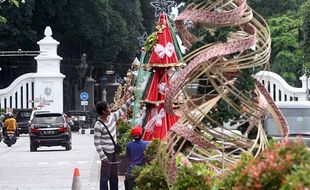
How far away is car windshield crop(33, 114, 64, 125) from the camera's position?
Result: 37.9 m

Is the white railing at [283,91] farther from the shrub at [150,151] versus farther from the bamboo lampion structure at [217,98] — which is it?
the bamboo lampion structure at [217,98]

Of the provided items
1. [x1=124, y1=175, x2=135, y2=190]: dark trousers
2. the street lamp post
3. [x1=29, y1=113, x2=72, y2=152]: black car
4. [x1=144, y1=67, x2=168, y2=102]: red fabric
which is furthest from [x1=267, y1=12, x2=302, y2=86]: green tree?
[x1=124, y1=175, x2=135, y2=190]: dark trousers

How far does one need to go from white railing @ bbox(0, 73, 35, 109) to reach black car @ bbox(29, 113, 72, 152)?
22.1 metres

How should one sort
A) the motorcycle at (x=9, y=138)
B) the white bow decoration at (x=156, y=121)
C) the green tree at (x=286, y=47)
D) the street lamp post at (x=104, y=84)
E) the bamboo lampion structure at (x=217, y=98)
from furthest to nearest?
the street lamp post at (x=104, y=84)
the green tree at (x=286, y=47)
the motorcycle at (x=9, y=138)
the white bow decoration at (x=156, y=121)
the bamboo lampion structure at (x=217, y=98)

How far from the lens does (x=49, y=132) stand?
3744cm

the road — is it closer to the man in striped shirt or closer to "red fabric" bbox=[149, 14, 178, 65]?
"red fabric" bbox=[149, 14, 178, 65]

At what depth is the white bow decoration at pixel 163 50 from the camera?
62.5 feet

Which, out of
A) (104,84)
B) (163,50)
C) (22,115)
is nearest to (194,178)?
(163,50)

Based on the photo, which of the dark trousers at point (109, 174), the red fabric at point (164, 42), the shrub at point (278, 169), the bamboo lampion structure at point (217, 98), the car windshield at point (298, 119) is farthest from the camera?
the car windshield at point (298, 119)

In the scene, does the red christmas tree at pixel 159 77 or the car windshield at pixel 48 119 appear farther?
the car windshield at pixel 48 119

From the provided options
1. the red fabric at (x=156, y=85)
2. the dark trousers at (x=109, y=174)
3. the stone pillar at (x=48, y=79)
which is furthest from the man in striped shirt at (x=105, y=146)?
the stone pillar at (x=48, y=79)

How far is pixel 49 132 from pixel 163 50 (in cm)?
1896

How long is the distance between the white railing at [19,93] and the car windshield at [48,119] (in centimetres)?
2171

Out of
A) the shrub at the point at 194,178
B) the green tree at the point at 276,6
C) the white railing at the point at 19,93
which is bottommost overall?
the white railing at the point at 19,93
